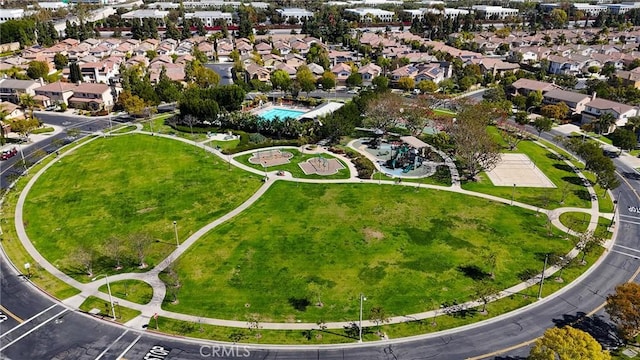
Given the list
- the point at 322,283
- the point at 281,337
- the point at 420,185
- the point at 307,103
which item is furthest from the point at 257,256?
the point at 307,103

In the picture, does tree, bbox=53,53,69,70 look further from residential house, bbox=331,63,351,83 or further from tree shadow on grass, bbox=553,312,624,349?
tree shadow on grass, bbox=553,312,624,349

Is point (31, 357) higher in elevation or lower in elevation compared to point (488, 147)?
lower

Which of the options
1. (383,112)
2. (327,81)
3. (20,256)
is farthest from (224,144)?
(327,81)

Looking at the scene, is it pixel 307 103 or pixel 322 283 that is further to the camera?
pixel 307 103

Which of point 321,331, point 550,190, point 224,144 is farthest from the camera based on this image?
point 224,144

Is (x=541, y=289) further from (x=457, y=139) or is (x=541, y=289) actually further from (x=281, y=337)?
(x=457, y=139)

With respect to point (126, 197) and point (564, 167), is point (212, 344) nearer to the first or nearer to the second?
point (126, 197)
